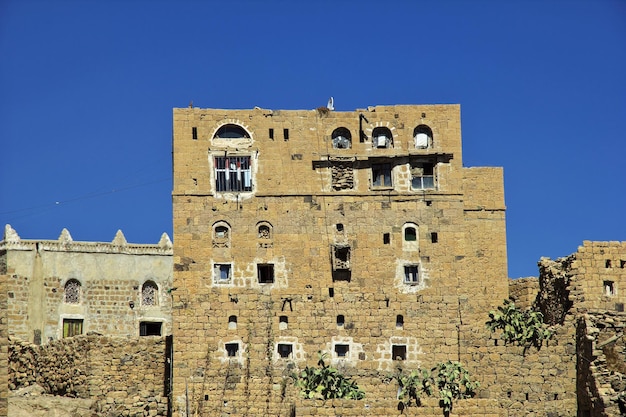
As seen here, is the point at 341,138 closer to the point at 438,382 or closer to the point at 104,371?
the point at 438,382

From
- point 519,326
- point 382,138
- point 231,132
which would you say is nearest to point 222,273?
point 231,132

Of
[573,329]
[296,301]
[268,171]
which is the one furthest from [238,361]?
[573,329]

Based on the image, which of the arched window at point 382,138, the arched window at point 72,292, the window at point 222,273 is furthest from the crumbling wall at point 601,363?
the arched window at point 72,292

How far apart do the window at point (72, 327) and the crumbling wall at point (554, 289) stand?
24.6 m

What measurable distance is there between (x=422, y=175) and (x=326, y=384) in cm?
1020

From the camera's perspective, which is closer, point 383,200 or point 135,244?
point 383,200

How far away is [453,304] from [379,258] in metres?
3.69

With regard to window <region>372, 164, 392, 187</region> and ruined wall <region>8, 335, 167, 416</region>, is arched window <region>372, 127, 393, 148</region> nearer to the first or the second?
window <region>372, 164, 392, 187</region>

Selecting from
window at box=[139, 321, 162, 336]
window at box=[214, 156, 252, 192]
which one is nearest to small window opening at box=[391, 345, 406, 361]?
window at box=[214, 156, 252, 192]

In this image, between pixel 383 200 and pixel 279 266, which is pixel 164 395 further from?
pixel 383 200

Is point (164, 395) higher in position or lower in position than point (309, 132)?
lower

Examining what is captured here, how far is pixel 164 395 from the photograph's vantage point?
68000 mm

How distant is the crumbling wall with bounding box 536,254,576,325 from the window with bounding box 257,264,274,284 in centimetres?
1192

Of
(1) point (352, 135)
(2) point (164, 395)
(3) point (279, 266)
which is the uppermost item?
(1) point (352, 135)
